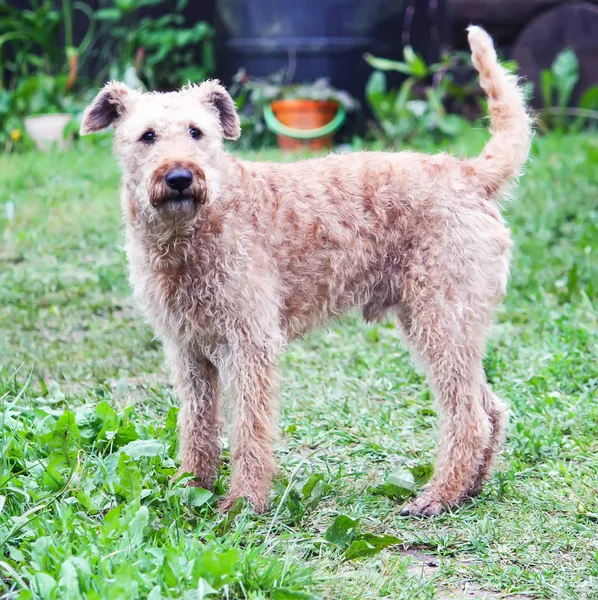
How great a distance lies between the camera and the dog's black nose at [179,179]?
298cm

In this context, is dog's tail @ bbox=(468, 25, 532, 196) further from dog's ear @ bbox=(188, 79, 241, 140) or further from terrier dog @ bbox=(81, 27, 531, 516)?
dog's ear @ bbox=(188, 79, 241, 140)

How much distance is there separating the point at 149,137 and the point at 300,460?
1.43 meters

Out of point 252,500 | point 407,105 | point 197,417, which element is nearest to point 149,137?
point 197,417

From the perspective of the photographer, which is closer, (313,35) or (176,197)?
(176,197)

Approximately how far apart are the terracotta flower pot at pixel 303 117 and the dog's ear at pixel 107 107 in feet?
16.8

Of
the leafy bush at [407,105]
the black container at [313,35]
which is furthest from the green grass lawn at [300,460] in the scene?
the black container at [313,35]

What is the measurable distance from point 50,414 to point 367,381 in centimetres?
165

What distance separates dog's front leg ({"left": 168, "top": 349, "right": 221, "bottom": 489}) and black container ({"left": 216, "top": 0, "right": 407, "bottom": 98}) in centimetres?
604

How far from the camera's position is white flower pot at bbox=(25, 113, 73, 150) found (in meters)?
8.53

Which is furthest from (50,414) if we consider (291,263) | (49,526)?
(291,263)

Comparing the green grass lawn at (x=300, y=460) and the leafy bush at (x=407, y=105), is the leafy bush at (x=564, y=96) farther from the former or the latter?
the green grass lawn at (x=300, y=460)

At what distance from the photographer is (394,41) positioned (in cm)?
926

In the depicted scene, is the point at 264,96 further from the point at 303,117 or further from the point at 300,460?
the point at 300,460

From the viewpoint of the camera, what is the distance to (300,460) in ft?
12.2
